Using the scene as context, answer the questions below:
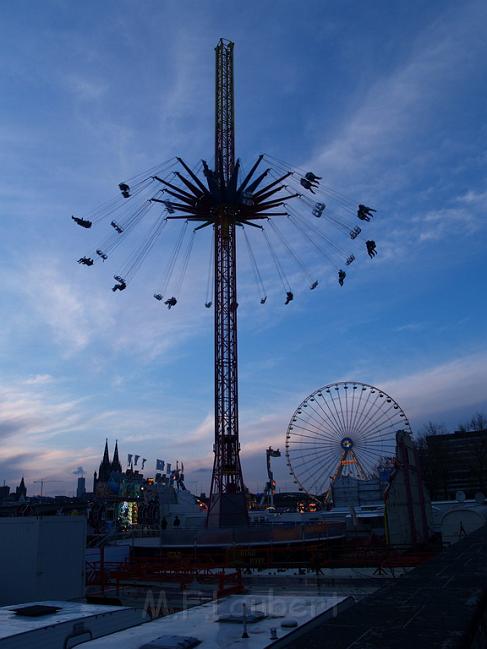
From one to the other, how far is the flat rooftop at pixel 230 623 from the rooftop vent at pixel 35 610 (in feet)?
14.6

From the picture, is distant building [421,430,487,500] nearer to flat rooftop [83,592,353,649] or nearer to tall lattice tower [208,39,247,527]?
tall lattice tower [208,39,247,527]

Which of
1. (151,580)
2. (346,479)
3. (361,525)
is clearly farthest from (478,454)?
(151,580)

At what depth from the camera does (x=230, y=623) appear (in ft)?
37.2

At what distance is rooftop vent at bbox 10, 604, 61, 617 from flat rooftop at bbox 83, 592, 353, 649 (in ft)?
14.6

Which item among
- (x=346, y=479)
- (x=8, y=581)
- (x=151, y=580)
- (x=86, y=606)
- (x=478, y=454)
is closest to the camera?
(x=86, y=606)

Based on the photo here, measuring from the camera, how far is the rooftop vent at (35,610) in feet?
47.2

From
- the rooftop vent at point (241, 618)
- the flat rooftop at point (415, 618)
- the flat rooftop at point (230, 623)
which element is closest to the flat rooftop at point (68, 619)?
the flat rooftop at point (230, 623)

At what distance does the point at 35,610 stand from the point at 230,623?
6.39 m

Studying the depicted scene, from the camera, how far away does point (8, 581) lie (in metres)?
23.6

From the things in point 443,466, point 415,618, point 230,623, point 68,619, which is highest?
point 443,466

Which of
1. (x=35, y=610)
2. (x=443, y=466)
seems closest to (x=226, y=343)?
(x=35, y=610)

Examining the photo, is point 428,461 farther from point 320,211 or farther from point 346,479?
point 320,211

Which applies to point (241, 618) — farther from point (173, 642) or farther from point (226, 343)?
point (226, 343)

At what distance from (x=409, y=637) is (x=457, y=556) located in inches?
429
